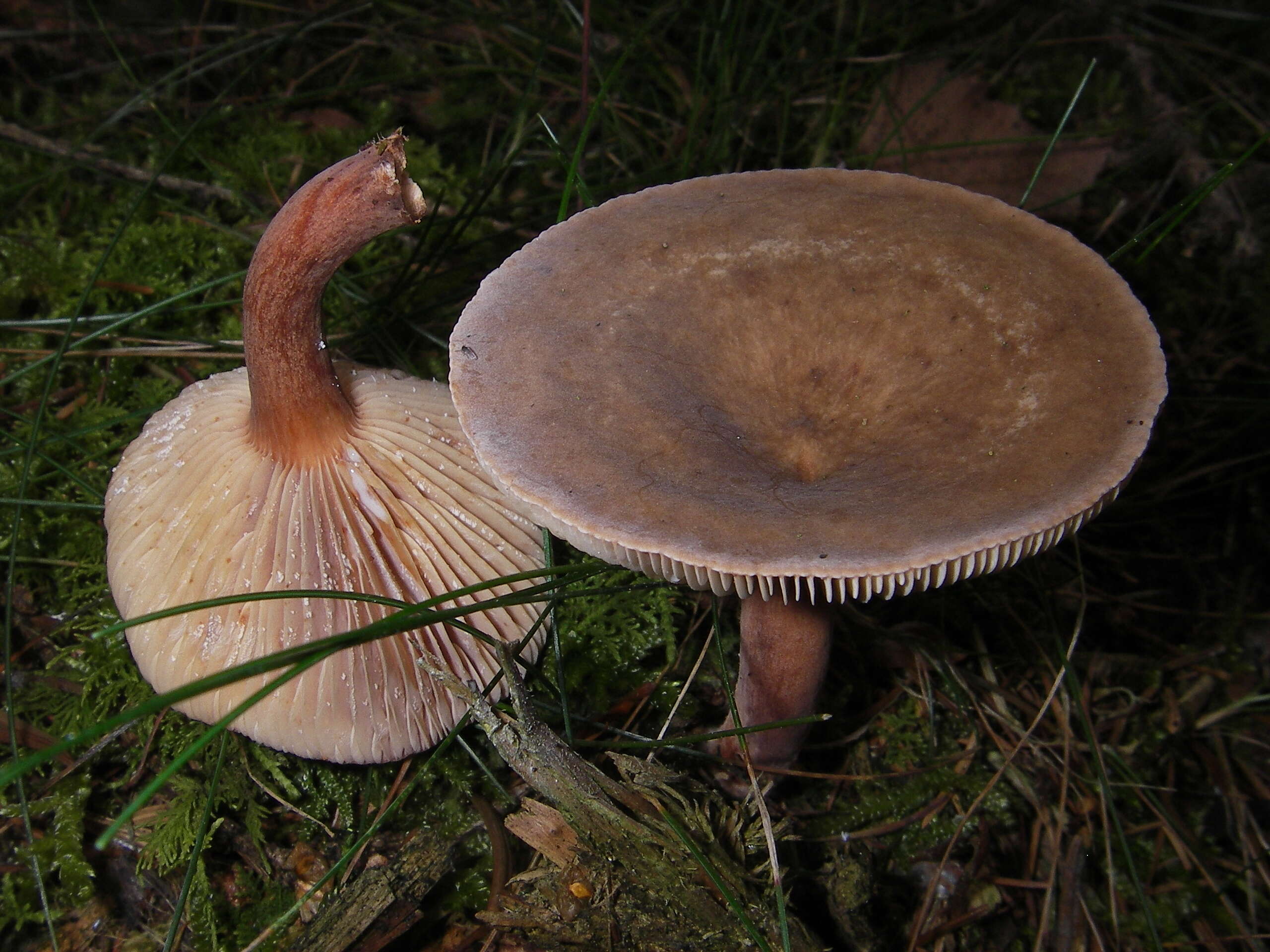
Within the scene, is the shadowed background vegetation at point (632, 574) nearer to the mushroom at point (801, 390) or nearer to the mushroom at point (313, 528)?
the mushroom at point (313, 528)

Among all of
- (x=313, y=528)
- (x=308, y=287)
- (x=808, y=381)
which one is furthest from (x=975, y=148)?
(x=313, y=528)

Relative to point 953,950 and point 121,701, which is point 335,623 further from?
point 953,950

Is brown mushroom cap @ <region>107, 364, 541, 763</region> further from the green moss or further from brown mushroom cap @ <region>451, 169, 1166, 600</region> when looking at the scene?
brown mushroom cap @ <region>451, 169, 1166, 600</region>

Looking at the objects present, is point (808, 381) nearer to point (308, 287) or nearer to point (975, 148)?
point (308, 287)

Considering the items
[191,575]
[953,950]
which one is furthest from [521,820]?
[953,950]

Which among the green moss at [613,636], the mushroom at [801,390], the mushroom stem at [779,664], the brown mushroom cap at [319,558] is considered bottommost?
the green moss at [613,636]

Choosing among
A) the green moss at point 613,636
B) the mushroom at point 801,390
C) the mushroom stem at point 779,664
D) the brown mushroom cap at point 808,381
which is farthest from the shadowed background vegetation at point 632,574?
the brown mushroom cap at point 808,381
